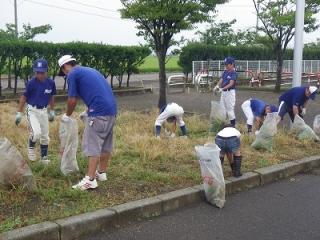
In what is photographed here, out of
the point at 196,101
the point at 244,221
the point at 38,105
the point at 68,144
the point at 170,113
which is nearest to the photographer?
the point at 244,221

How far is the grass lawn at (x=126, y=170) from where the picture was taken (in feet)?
16.3

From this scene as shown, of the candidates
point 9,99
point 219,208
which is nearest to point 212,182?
point 219,208

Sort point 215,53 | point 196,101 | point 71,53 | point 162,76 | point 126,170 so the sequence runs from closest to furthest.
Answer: point 126,170
point 162,76
point 196,101
point 71,53
point 215,53

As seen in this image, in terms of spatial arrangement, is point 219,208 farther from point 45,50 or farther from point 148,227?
point 45,50

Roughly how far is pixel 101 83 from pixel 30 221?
1838 millimetres

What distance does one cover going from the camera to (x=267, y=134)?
26.6ft

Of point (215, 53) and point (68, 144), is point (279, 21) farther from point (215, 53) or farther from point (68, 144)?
point (68, 144)

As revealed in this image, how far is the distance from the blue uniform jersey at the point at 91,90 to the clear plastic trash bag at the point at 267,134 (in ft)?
10.9

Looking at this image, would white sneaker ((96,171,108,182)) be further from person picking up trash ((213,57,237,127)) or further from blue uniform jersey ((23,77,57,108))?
A: person picking up trash ((213,57,237,127))

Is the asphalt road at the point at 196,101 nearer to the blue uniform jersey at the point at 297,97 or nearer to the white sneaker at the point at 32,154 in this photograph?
the blue uniform jersey at the point at 297,97

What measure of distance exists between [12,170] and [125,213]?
4.26 feet

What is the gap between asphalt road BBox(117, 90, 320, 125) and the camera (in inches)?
549

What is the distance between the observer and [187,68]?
1003 inches

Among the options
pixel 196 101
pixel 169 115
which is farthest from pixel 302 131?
pixel 196 101
